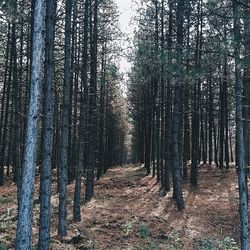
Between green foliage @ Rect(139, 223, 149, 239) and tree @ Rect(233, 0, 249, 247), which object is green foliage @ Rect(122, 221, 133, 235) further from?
tree @ Rect(233, 0, 249, 247)

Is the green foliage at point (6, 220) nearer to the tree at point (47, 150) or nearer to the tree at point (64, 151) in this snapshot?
the tree at point (64, 151)

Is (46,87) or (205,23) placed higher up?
(205,23)

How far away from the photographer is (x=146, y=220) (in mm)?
16797

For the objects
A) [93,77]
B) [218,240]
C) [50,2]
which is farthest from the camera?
[93,77]

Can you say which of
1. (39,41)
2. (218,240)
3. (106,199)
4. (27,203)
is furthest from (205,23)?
(27,203)

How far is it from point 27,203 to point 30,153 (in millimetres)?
1187

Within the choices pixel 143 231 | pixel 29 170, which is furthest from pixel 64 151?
pixel 29 170

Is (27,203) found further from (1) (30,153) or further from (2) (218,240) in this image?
(2) (218,240)

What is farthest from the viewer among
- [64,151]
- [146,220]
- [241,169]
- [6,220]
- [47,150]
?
[146,220]

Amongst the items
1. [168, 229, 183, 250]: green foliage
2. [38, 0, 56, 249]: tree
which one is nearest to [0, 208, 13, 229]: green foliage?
[38, 0, 56, 249]: tree

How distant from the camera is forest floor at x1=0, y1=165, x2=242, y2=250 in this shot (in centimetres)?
1366

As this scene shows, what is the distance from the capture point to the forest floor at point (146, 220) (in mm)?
13664

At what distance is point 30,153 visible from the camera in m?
9.33

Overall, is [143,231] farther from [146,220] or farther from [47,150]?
[47,150]
